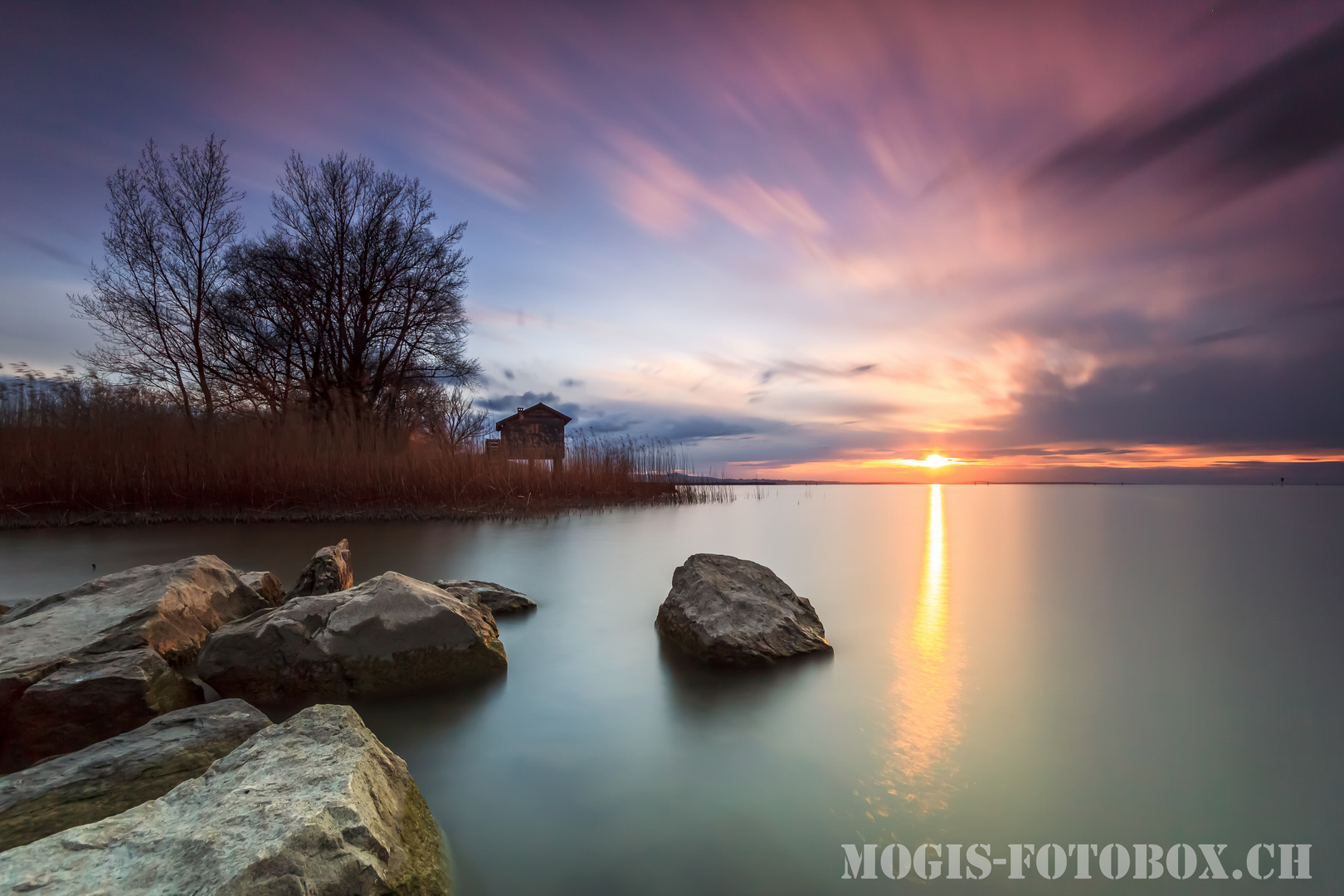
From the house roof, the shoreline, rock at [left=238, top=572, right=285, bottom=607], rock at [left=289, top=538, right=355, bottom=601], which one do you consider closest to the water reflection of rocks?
rock at [left=289, top=538, right=355, bottom=601]

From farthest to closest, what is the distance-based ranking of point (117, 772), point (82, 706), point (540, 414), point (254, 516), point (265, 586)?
1. point (540, 414)
2. point (254, 516)
3. point (265, 586)
4. point (82, 706)
5. point (117, 772)

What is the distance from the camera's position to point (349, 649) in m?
2.32

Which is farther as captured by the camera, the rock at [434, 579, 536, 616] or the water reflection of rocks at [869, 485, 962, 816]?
the rock at [434, 579, 536, 616]

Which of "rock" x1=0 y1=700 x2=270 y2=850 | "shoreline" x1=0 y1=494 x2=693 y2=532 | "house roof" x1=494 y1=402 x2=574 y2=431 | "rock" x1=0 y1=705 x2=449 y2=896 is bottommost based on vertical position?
"shoreline" x1=0 y1=494 x2=693 y2=532

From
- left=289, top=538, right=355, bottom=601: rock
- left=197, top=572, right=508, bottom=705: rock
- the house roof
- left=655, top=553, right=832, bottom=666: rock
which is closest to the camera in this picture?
left=197, top=572, right=508, bottom=705: rock

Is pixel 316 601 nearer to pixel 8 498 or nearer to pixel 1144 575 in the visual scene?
pixel 1144 575

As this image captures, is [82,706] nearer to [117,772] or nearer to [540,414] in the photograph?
[117,772]

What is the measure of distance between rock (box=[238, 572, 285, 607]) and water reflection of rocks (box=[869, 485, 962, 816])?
11.4 ft

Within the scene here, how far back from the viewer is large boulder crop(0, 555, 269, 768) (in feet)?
6.80

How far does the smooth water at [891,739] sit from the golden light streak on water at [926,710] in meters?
0.01

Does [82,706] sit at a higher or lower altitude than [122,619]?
lower

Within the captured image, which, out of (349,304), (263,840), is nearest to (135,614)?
(263,840)

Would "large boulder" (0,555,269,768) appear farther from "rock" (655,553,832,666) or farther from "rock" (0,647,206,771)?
"rock" (655,553,832,666)

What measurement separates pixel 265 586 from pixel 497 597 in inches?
53.8
